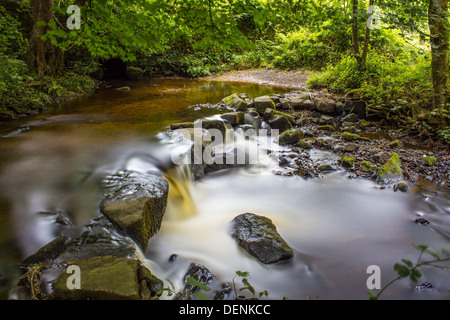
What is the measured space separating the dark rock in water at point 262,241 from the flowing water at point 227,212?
105 millimetres

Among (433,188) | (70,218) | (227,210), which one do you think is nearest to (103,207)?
(70,218)

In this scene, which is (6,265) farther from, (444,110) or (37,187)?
(444,110)

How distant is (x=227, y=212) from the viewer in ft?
14.7

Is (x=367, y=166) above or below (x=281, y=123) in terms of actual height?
below

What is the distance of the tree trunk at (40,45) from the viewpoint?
973 centimetres

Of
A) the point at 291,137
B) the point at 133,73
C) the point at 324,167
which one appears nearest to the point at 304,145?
the point at 291,137

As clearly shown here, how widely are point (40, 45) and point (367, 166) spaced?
12.2 meters

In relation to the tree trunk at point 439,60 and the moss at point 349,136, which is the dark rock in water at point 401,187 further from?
the tree trunk at point 439,60

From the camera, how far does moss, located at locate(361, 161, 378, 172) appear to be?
5.34m

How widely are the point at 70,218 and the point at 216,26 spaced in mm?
3282

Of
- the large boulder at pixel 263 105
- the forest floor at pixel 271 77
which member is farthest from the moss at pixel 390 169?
the forest floor at pixel 271 77

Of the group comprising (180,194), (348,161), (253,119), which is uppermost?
(253,119)

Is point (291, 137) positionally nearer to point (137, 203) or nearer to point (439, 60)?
point (439, 60)
